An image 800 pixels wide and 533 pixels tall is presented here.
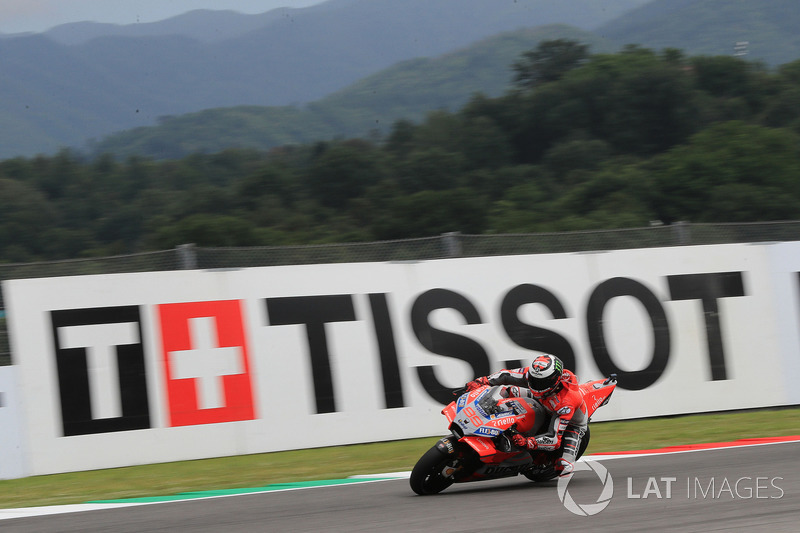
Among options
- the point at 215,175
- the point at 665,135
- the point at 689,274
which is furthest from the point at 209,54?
the point at 689,274

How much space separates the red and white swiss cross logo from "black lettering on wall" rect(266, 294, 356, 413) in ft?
1.85

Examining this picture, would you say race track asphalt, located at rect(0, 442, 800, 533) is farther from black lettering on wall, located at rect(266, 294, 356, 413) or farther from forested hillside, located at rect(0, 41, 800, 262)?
forested hillside, located at rect(0, 41, 800, 262)

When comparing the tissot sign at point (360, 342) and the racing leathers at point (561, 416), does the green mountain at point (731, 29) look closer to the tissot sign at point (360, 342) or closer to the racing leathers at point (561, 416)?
the tissot sign at point (360, 342)

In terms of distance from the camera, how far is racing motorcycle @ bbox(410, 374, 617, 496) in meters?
7.31

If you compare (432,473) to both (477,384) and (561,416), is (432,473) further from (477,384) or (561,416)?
(561,416)

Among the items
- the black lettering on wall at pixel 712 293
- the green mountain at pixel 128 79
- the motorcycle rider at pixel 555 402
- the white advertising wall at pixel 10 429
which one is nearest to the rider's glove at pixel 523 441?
the motorcycle rider at pixel 555 402

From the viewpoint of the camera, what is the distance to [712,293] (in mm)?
12977

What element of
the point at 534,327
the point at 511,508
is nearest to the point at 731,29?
the point at 534,327

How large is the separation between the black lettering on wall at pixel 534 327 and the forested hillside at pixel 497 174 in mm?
29164

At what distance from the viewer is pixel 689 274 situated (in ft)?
42.6

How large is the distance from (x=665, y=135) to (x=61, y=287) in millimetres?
60281

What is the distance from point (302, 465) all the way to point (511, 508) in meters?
3.78

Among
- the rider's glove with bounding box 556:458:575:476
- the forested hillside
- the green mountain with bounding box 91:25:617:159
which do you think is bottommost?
the rider's glove with bounding box 556:458:575:476

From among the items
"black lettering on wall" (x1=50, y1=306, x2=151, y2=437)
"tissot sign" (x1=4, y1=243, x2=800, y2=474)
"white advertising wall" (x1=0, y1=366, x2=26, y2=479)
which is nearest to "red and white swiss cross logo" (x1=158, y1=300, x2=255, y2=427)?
"tissot sign" (x1=4, y1=243, x2=800, y2=474)
